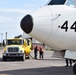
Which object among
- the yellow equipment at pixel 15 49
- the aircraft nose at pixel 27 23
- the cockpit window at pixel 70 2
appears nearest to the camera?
the aircraft nose at pixel 27 23

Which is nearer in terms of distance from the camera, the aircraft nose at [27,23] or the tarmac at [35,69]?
the aircraft nose at [27,23]

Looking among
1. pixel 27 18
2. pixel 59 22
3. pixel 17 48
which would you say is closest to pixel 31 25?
pixel 27 18

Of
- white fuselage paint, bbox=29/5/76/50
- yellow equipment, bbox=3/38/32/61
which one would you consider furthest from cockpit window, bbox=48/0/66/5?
yellow equipment, bbox=3/38/32/61

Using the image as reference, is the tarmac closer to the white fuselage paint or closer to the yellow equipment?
the white fuselage paint

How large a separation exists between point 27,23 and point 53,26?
2.97ft

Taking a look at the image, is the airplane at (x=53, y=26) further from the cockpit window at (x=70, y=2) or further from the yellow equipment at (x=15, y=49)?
the yellow equipment at (x=15, y=49)

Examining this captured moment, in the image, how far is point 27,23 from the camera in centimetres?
1112

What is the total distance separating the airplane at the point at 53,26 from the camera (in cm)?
1119

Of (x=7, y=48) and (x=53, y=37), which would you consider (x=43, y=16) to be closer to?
(x=53, y=37)

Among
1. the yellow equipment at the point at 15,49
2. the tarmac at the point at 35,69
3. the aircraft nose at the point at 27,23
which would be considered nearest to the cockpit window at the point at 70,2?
the aircraft nose at the point at 27,23

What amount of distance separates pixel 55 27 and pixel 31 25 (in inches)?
33.0

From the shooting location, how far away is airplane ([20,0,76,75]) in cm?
1119

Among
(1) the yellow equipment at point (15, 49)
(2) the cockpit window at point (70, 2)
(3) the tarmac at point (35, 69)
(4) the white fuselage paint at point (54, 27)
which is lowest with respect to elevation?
(3) the tarmac at point (35, 69)

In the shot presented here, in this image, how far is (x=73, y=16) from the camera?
11.6 m
